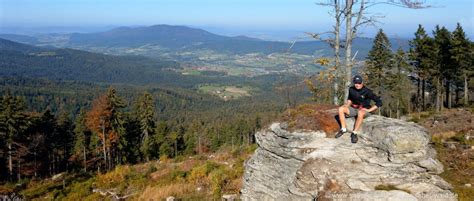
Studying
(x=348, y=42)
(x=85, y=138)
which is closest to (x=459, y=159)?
(x=348, y=42)

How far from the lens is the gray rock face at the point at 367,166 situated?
313 inches

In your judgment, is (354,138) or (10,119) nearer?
(354,138)

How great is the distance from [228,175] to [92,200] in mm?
5312

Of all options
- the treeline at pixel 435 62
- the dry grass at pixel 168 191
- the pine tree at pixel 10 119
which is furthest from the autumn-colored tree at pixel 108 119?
the treeline at pixel 435 62

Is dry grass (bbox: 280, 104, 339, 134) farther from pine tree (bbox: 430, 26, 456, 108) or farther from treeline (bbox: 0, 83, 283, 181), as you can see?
pine tree (bbox: 430, 26, 456, 108)

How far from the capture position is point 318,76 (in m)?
11.9

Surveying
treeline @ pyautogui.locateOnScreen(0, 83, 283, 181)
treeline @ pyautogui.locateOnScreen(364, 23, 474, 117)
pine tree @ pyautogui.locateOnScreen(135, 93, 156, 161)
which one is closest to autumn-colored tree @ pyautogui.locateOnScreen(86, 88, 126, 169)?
treeline @ pyautogui.locateOnScreen(0, 83, 283, 181)

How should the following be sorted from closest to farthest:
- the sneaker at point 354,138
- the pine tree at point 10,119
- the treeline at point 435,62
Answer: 1. the sneaker at point 354,138
2. the pine tree at point 10,119
3. the treeline at point 435,62

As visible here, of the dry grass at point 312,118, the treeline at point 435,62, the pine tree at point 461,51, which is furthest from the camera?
the treeline at point 435,62

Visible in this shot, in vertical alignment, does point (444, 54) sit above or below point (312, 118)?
above

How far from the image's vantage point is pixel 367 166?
8.20m

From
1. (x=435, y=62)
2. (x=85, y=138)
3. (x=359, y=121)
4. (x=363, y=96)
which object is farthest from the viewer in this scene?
(x=85, y=138)

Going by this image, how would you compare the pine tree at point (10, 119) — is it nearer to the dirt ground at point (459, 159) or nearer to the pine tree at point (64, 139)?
the pine tree at point (64, 139)

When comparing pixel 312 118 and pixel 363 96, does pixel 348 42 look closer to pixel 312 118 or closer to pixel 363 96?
pixel 363 96
